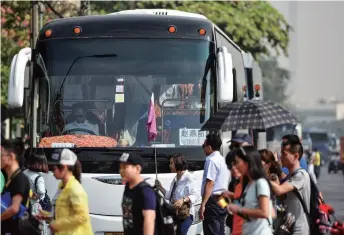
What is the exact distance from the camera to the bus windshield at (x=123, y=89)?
47.2ft

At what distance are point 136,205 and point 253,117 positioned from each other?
6.61 feet

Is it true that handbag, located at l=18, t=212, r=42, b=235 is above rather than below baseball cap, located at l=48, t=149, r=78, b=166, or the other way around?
below

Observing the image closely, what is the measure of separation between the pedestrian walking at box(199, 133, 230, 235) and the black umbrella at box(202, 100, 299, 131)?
2.25 m

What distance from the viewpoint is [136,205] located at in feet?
29.8

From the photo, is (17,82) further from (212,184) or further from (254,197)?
(254,197)

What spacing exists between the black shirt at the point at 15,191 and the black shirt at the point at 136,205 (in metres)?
0.99

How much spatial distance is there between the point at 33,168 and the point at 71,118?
170 cm

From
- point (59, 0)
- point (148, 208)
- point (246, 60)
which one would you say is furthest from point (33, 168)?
point (59, 0)

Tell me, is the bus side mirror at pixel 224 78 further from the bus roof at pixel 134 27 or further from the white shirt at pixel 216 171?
the white shirt at pixel 216 171

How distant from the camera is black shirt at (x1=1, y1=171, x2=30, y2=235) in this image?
959 centimetres

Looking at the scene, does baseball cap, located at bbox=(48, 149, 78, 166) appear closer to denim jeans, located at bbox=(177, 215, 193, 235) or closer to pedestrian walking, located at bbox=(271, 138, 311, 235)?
pedestrian walking, located at bbox=(271, 138, 311, 235)

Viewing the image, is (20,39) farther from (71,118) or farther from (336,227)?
(336,227)

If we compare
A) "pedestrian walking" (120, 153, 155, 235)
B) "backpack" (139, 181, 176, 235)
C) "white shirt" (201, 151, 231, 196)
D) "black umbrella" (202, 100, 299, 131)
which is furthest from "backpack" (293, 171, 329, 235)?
"white shirt" (201, 151, 231, 196)

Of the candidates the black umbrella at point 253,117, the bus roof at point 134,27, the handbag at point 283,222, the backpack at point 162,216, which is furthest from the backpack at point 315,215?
the bus roof at point 134,27
